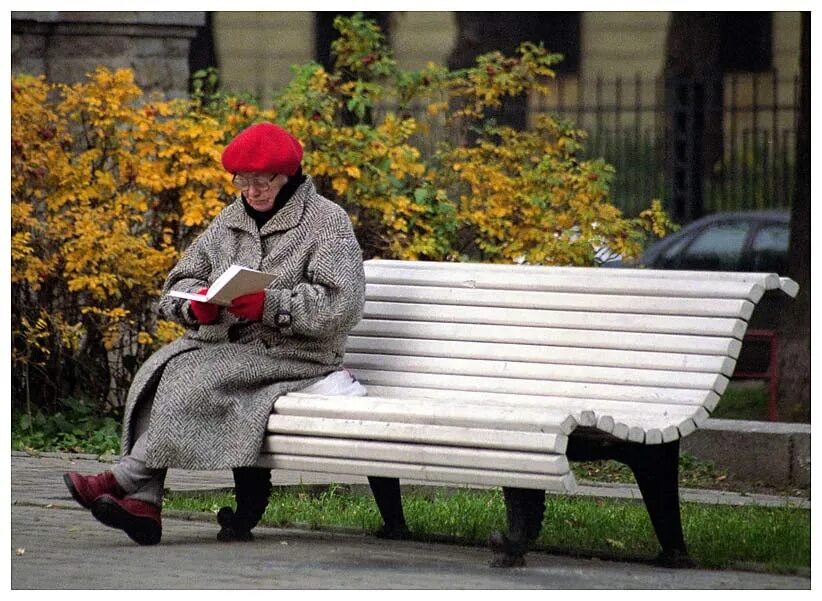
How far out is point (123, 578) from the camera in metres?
5.82

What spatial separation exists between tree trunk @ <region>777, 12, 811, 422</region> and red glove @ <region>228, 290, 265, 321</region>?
5.58 m

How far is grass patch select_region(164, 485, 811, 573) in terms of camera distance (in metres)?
6.50

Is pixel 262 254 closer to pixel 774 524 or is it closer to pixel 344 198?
pixel 774 524

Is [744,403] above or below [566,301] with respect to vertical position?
below

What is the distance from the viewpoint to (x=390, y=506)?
6859 mm

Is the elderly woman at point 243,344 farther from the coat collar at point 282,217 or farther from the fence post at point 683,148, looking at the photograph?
the fence post at point 683,148

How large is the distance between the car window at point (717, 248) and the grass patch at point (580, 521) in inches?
314

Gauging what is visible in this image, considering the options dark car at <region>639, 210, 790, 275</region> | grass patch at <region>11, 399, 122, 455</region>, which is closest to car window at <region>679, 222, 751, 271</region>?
dark car at <region>639, 210, 790, 275</region>

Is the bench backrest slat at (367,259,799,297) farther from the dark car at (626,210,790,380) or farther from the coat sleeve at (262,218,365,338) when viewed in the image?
the dark car at (626,210,790,380)

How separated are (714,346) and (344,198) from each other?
4.08m

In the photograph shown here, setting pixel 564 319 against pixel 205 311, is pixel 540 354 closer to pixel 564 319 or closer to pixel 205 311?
pixel 564 319

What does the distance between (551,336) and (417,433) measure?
2.96ft

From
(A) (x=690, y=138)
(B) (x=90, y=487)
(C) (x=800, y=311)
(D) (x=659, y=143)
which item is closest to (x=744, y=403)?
(C) (x=800, y=311)

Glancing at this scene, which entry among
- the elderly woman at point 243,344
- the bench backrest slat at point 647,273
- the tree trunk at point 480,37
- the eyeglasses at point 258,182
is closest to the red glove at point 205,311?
the elderly woman at point 243,344
